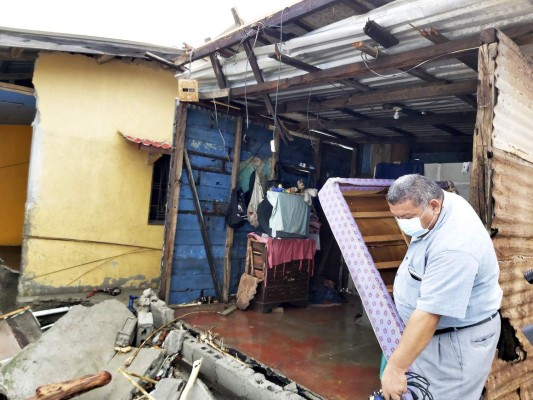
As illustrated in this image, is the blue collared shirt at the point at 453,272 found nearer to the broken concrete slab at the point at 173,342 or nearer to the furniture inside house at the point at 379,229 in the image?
the furniture inside house at the point at 379,229

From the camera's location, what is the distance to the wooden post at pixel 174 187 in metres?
6.63

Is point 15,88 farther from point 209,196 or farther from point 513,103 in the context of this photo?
point 513,103

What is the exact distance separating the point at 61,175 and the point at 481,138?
7636 mm

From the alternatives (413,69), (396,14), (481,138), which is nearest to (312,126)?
(413,69)

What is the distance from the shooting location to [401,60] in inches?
155

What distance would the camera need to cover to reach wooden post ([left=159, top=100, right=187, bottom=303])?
6.63 meters

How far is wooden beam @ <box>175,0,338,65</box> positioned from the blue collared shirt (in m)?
2.58

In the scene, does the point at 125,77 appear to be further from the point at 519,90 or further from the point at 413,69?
the point at 519,90

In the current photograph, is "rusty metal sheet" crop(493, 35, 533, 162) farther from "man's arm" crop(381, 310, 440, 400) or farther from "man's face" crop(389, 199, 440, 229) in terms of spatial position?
"man's arm" crop(381, 310, 440, 400)

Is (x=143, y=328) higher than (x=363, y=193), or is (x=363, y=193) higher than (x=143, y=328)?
(x=363, y=193)

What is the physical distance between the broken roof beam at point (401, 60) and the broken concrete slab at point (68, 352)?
14.1 feet

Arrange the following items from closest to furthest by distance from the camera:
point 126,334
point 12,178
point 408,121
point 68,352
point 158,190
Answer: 1. point 68,352
2. point 126,334
3. point 408,121
4. point 158,190
5. point 12,178

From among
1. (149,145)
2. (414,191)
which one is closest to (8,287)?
(149,145)

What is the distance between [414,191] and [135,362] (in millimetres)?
4252
